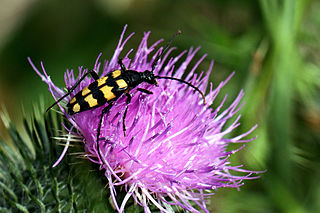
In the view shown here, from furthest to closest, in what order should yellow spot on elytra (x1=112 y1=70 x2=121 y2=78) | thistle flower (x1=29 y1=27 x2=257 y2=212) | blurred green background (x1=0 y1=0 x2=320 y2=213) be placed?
blurred green background (x1=0 y1=0 x2=320 y2=213), yellow spot on elytra (x1=112 y1=70 x2=121 y2=78), thistle flower (x1=29 y1=27 x2=257 y2=212)

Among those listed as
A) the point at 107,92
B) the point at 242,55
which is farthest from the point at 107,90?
the point at 242,55

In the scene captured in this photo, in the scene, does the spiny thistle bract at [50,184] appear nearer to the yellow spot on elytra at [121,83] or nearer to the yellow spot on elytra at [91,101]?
the yellow spot on elytra at [91,101]

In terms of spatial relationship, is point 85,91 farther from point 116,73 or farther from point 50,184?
point 50,184

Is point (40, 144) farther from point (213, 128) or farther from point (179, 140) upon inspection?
point (213, 128)

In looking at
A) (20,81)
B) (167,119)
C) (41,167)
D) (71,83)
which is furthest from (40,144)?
(20,81)

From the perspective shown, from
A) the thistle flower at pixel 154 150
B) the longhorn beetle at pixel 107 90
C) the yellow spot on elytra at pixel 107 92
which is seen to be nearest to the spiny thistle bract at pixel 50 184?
the thistle flower at pixel 154 150

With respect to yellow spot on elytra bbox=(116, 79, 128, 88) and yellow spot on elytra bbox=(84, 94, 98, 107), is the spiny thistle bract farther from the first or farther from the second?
yellow spot on elytra bbox=(116, 79, 128, 88)

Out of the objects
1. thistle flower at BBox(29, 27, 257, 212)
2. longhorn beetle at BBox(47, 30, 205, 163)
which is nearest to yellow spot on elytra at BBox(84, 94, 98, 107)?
longhorn beetle at BBox(47, 30, 205, 163)
